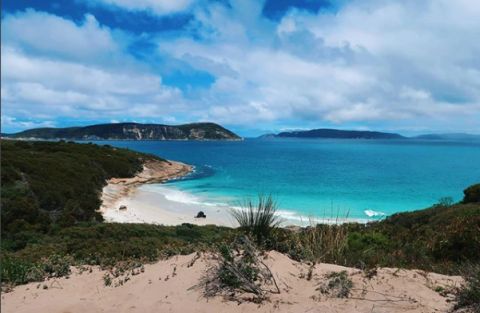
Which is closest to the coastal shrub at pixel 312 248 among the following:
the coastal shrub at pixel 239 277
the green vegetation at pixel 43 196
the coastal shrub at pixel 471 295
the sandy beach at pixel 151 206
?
the coastal shrub at pixel 239 277

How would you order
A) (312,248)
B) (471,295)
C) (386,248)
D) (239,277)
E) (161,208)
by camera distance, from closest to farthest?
(471,295) < (239,277) < (312,248) < (386,248) < (161,208)

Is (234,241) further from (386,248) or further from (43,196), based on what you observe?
(43,196)

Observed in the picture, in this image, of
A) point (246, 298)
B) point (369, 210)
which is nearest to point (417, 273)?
point (246, 298)

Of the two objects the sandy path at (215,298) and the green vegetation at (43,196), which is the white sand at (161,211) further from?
the sandy path at (215,298)

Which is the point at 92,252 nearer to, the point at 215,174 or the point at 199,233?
the point at 199,233

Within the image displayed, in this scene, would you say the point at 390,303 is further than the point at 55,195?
No

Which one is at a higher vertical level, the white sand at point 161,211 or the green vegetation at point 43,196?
the green vegetation at point 43,196

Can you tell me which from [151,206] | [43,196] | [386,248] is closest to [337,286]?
[386,248]

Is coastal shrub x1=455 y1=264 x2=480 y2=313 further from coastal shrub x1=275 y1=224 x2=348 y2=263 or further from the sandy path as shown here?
coastal shrub x1=275 y1=224 x2=348 y2=263

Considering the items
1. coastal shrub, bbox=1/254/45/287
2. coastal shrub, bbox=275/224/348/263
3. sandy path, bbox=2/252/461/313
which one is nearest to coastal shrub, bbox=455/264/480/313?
sandy path, bbox=2/252/461/313
